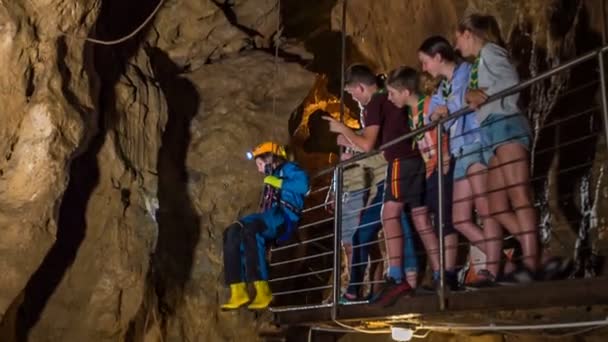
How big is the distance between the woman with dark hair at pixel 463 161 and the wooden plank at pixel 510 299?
0.13 meters

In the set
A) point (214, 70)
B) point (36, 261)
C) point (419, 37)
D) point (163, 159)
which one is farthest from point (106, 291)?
point (419, 37)

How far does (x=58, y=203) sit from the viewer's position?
5.11 metres

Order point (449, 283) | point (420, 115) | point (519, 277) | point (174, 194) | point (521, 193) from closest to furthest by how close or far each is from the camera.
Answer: point (519, 277) < point (521, 193) < point (449, 283) < point (420, 115) < point (174, 194)

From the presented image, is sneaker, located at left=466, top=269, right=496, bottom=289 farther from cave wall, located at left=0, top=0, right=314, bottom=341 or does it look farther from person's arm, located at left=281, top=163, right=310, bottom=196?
cave wall, located at left=0, top=0, right=314, bottom=341

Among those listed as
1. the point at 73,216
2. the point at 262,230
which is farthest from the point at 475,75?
the point at 73,216

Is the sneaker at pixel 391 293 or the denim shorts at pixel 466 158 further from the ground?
the denim shorts at pixel 466 158

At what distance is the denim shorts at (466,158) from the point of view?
383 centimetres

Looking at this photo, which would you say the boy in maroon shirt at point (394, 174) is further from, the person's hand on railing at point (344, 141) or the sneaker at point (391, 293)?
the person's hand on railing at point (344, 141)

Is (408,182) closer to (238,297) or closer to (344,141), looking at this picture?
(344,141)

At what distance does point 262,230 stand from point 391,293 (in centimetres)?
131

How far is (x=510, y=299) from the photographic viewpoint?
3.33m

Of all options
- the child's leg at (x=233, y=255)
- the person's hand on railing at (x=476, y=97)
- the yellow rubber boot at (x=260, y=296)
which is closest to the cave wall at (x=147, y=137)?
the child's leg at (x=233, y=255)

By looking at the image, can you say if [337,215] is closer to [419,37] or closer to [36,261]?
[36,261]

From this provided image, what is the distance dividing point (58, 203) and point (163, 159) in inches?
73.4
